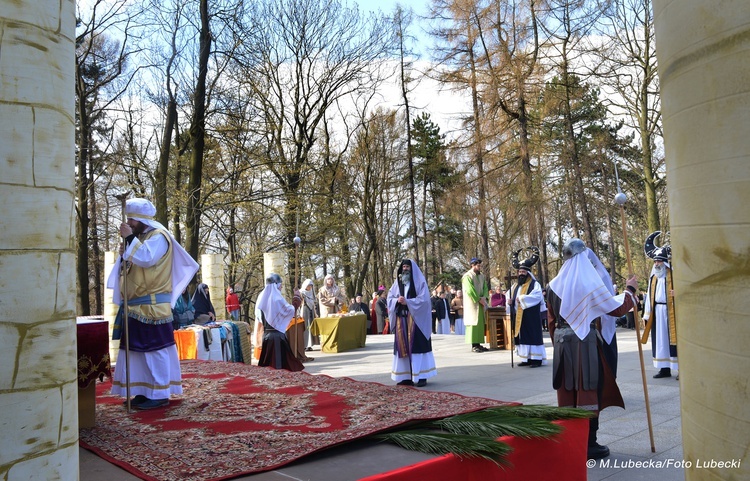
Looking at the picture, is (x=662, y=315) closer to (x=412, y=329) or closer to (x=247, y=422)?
(x=412, y=329)

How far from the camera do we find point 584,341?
17.7ft

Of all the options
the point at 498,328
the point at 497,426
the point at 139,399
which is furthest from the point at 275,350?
the point at 498,328

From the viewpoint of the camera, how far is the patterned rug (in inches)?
153

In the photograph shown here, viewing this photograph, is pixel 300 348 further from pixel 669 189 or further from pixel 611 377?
pixel 669 189

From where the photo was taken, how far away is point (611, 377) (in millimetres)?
5590

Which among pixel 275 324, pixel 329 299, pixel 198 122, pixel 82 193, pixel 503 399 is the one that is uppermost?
pixel 198 122

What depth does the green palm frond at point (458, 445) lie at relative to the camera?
3.81 meters

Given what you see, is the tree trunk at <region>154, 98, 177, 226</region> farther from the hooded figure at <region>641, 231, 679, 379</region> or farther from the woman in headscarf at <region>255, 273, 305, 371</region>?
the hooded figure at <region>641, 231, 679, 379</region>

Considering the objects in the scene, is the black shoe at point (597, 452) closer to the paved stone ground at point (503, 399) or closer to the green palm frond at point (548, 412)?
the paved stone ground at point (503, 399)

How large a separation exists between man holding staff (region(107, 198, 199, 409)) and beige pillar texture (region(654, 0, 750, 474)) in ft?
16.8

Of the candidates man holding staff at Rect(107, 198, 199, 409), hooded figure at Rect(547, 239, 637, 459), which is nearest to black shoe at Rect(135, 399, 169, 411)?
man holding staff at Rect(107, 198, 199, 409)

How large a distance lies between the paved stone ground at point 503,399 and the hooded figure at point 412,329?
34 cm

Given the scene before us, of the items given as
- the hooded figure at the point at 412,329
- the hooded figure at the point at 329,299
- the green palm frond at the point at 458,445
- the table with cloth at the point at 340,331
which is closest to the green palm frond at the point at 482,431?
the green palm frond at the point at 458,445

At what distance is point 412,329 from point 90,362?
483 centimetres
